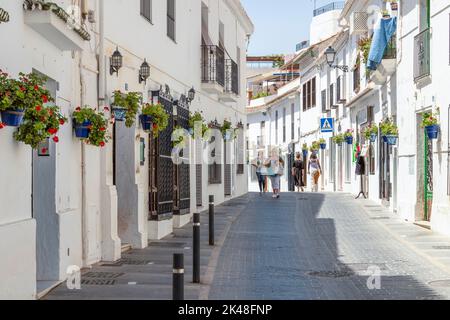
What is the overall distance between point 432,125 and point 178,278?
425 inches

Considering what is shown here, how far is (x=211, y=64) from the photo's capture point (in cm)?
2219

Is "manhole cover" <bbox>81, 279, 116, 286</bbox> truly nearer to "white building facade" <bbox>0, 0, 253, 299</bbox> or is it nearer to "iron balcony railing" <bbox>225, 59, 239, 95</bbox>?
"white building facade" <bbox>0, 0, 253, 299</bbox>

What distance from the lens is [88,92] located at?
39.7ft

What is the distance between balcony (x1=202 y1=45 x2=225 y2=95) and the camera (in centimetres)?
2183

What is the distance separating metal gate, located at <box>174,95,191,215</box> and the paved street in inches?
23.5

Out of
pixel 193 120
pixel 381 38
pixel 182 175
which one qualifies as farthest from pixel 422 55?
pixel 182 175

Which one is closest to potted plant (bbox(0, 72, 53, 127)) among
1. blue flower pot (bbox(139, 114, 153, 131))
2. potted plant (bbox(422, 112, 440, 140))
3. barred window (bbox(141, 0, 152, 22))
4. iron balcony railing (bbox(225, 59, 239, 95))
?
blue flower pot (bbox(139, 114, 153, 131))

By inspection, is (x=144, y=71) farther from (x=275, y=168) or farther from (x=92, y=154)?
(x=275, y=168)

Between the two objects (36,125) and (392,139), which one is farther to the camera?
(392,139)

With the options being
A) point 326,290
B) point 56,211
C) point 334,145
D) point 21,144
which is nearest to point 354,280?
point 326,290

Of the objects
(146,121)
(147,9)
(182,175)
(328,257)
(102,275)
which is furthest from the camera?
(182,175)

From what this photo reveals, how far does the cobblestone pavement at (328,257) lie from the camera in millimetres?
10133

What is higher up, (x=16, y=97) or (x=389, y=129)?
(x=389, y=129)

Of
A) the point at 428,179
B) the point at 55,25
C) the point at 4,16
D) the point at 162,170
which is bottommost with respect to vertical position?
the point at 428,179
